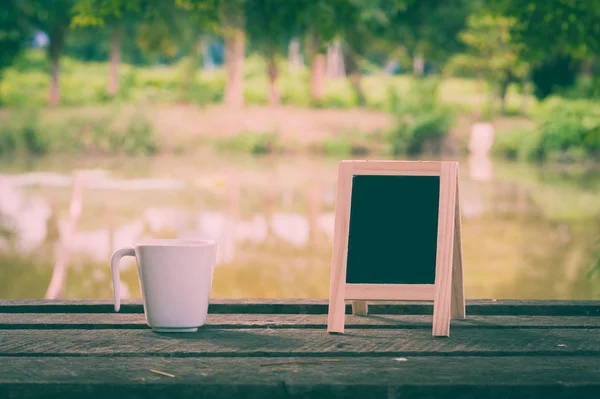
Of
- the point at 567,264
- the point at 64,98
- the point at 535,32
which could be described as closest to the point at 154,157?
the point at 64,98

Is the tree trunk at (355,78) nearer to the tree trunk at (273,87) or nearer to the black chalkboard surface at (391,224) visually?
the tree trunk at (273,87)

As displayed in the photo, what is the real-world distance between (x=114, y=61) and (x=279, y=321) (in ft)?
129

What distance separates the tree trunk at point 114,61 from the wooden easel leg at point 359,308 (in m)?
37.2

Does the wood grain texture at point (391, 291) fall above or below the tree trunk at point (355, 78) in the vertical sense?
below

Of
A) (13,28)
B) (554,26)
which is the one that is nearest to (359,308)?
(554,26)

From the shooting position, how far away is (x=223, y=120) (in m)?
38.8

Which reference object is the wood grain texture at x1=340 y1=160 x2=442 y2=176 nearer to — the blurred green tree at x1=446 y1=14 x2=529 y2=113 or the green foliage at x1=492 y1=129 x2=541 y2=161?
the blurred green tree at x1=446 y1=14 x2=529 y2=113

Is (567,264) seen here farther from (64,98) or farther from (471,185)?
(64,98)

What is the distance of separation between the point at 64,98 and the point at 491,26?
1743 cm

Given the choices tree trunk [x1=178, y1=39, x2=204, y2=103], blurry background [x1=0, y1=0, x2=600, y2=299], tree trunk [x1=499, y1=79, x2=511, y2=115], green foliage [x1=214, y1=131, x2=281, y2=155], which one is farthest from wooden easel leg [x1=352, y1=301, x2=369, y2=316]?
tree trunk [x1=499, y1=79, x2=511, y2=115]

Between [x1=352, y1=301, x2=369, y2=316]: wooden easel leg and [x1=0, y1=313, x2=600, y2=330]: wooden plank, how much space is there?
72mm

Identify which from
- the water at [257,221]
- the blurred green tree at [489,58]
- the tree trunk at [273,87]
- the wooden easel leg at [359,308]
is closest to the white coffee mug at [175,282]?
the wooden easel leg at [359,308]

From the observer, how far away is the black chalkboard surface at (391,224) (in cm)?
328

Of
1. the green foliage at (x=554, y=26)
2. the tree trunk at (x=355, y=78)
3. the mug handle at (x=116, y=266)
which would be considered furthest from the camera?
the tree trunk at (x=355, y=78)
